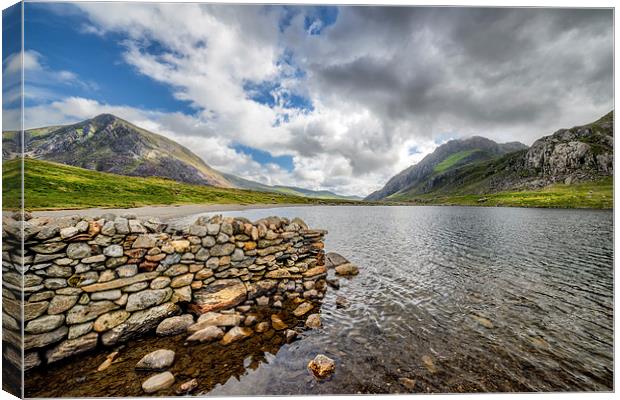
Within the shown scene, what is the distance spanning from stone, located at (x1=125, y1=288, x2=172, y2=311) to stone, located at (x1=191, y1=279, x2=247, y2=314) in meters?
0.80

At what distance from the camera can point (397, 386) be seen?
490 cm

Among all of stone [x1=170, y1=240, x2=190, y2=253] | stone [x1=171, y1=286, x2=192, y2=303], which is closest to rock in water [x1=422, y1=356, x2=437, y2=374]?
stone [x1=171, y1=286, x2=192, y2=303]

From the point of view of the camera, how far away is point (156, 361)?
514 centimetres

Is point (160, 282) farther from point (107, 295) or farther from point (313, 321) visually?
point (313, 321)

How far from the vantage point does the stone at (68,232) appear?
5.34 meters

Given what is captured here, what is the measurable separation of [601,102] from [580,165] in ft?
474

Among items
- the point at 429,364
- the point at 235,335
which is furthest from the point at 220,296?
the point at 429,364

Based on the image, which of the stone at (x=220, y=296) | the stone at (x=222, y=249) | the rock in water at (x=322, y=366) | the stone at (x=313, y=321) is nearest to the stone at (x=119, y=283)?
the stone at (x=220, y=296)

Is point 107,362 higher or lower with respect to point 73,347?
lower

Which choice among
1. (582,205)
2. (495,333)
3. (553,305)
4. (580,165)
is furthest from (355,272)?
(580,165)

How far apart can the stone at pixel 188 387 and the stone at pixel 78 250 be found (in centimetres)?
367

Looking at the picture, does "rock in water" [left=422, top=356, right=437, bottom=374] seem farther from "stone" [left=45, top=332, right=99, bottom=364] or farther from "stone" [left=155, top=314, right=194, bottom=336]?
"stone" [left=45, top=332, right=99, bottom=364]

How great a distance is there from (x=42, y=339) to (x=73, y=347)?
553 mm

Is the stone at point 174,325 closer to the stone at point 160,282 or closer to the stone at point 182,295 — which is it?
the stone at point 182,295
